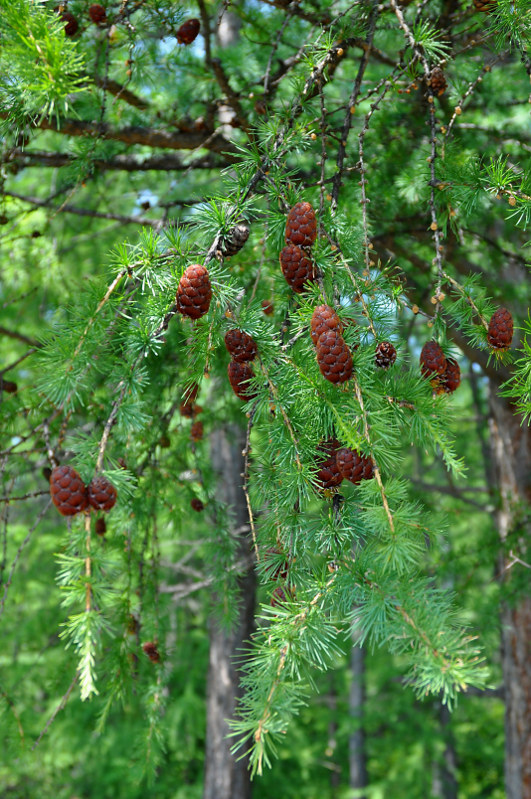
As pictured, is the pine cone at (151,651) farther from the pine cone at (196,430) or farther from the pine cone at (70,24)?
the pine cone at (70,24)

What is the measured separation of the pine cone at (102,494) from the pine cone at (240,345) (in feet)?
1.16

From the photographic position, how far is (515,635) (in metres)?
4.00

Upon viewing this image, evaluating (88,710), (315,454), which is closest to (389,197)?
(315,454)

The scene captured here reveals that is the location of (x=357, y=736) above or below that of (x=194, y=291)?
below

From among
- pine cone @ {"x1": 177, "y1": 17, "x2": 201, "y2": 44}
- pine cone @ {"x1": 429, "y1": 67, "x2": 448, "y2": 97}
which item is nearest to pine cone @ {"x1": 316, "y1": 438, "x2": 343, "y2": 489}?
pine cone @ {"x1": 429, "y1": 67, "x2": 448, "y2": 97}

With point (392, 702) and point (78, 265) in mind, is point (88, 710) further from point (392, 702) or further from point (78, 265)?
point (78, 265)

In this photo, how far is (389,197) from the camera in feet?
8.52

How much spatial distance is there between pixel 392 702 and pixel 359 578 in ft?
23.4

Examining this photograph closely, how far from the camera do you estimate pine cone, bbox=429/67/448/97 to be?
1754 millimetres

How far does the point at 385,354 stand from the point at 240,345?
30 centimetres

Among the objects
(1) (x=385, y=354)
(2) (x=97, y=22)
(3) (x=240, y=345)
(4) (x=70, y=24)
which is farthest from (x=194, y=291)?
(2) (x=97, y=22)

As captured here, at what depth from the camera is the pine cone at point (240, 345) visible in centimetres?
127

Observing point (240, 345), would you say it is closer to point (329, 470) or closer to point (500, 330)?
point (329, 470)

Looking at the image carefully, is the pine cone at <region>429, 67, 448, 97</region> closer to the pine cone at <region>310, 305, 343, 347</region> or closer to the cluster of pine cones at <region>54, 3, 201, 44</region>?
the cluster of pine cones at <region>54, 3, 201, 44</region>
